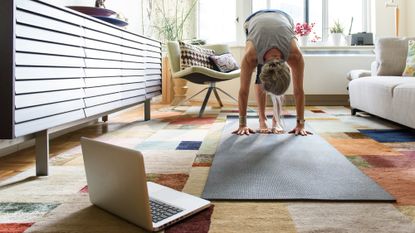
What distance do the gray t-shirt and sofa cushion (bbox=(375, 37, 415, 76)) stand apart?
1326mm

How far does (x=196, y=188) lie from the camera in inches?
52.5

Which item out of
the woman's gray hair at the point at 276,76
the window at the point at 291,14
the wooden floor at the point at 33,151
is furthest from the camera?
the window at the point at 291,14

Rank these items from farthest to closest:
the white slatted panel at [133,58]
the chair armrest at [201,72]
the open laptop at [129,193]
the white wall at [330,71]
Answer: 1. the white wall at [330,71]
2. the chair armrest at [201,72]
3. the white slatted panel at [133,58]
4. the open laptop at [129,193]

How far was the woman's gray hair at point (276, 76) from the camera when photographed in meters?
2.23

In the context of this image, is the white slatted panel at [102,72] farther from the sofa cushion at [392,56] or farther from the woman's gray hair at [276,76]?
the sofa cushion at [392,56]

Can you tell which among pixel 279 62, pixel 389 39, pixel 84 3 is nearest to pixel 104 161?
pixel 279 62

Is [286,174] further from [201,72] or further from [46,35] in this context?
[201,72]

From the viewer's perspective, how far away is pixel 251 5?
5.22 m

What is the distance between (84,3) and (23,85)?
1.82m

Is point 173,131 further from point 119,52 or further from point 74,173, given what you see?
point 74,173

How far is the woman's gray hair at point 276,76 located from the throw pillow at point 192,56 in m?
1.59

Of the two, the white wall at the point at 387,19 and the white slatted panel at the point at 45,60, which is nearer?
the white slatted panel at the point at 45,60

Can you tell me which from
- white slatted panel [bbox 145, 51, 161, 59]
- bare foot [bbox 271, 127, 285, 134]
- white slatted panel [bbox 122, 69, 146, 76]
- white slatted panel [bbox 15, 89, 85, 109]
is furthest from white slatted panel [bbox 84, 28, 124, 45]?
bare foot [bbox 271, 127, 285, 134]

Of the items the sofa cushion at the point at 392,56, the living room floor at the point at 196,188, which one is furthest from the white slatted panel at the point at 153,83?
the sofa cushion at the point at 392,56
